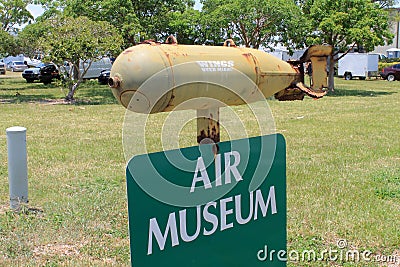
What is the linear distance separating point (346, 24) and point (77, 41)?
34.2ft

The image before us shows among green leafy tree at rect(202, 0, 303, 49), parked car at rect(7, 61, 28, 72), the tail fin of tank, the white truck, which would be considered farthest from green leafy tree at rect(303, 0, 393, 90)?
parked car at rect(7, 61, 28, 72)

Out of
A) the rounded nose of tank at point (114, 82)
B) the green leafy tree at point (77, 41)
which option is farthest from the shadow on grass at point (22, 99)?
the rounded nose of tank at point (114, 82)

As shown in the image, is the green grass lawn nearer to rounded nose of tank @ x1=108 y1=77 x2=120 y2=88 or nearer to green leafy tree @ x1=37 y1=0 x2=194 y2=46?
rounded nose of tank @ x1=108 y1=77 x2=120 y2=88

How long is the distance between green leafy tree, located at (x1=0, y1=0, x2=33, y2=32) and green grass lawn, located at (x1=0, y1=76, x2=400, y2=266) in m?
20.1

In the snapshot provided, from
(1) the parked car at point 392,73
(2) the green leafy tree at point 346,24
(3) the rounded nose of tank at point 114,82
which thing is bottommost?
(3) the rounded nose of tank at point 114,82

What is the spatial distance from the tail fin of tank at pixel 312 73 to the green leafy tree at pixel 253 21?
52.4 feet

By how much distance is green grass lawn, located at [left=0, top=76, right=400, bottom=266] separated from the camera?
407 cm

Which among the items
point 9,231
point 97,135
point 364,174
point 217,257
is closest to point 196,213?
point 217,257

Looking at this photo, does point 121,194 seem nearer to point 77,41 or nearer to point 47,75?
point 77,41

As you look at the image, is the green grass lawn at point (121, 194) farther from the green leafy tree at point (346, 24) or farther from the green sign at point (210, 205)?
the green leafy tree at point (346, 24)

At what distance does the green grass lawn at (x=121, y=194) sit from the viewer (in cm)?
407

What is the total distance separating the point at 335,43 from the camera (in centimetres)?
2028

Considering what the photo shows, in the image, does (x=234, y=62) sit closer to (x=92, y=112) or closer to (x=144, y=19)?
(x=92, y=112)

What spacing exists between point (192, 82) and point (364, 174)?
14.7ft
